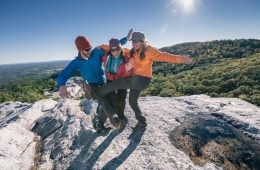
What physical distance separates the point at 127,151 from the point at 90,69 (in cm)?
223

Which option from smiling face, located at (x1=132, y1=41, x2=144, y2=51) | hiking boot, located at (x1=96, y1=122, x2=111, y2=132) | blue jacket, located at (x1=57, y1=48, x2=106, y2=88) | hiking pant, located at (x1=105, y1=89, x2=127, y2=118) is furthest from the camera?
hiking boot, located at (x1=96, y1=122, x2=111, y2=132)

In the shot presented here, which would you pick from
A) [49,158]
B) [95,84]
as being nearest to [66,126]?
[49,158]

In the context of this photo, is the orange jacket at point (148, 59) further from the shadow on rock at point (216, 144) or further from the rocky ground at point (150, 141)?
the shadow on rock at point (216, 144)

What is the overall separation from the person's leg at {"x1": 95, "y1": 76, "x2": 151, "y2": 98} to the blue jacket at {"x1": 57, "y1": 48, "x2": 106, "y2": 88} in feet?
0.86

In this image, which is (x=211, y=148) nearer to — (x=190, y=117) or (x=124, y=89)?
(x=190, y=117)

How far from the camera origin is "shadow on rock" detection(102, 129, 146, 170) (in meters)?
5.87

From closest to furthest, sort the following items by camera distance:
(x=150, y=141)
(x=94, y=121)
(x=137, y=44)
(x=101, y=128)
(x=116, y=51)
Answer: (x=137, y=44)
(x=116, y=51)
(x=150, y=141)
(x=101, y=128)
(x=94, y=121)

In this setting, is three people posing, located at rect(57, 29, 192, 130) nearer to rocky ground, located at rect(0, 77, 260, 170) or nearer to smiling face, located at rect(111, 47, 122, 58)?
smiling face, located at rect(111, 47, 122, 58)

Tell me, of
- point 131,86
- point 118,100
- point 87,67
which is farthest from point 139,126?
point 87,67

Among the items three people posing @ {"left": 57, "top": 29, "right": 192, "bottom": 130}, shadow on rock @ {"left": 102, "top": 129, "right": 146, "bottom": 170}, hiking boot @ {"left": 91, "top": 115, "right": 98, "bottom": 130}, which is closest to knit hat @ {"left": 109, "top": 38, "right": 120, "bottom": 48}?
three people posing @ {"left": 57, "top": 29, "right": 192, "bottom": 130}

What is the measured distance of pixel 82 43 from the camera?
6.43 m

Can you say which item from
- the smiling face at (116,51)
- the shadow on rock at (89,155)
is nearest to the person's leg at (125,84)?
the smiling face at (116,51)

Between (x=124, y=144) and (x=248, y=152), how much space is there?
3.01 meters

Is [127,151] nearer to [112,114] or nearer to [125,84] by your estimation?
[112,114]
